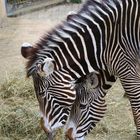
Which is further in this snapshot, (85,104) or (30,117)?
(30,117)

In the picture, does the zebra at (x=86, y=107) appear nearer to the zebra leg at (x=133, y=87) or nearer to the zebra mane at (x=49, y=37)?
the zebra leg at (x=133, y=87)

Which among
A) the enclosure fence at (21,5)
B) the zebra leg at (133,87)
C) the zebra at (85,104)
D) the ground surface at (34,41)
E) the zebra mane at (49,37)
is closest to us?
the zebra mane at (49,37)

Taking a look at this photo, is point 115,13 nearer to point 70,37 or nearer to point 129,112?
point 70,37

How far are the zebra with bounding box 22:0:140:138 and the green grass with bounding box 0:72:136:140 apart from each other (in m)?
1.22

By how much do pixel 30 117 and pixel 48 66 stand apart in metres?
1.79

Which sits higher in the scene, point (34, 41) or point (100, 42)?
point (100, 42)

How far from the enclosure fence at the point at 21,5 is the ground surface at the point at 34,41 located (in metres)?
0.21

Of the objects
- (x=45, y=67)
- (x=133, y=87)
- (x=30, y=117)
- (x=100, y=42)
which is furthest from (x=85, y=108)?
(x=30, y=117)

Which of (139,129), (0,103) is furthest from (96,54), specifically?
(0,103)

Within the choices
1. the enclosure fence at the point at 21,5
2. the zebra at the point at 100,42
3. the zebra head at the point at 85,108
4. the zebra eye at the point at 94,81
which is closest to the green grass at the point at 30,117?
the zebra head at the point at 85,108

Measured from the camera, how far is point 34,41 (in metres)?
9.19

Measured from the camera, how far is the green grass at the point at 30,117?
5965 millimetres

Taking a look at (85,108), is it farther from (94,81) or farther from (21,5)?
(21,5)

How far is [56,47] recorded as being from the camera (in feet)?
15.5
